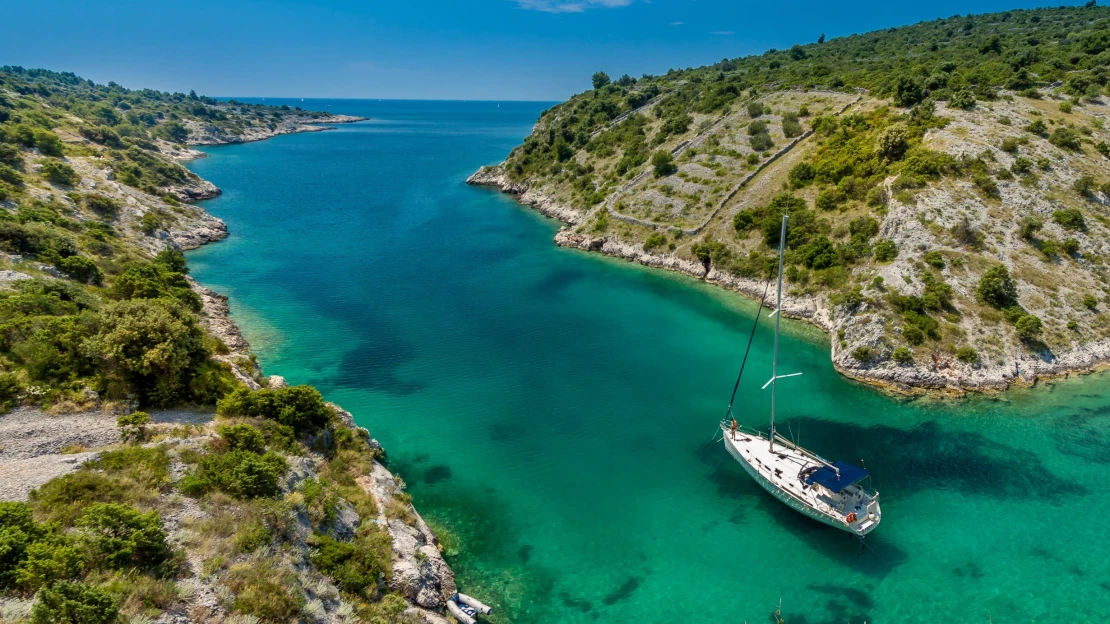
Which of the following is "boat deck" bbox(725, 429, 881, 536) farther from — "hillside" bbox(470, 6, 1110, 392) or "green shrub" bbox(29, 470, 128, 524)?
"green shrub" bbox(29, 470, 128, 524)

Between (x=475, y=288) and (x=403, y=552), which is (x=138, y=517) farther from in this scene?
(x=475, y=288)

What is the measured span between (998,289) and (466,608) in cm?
4900

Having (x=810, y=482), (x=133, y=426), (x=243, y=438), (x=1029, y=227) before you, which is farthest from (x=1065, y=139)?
(x=133, y=426)

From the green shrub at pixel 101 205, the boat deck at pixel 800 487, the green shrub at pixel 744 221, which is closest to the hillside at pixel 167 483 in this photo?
the boat deck at pixel 800 487

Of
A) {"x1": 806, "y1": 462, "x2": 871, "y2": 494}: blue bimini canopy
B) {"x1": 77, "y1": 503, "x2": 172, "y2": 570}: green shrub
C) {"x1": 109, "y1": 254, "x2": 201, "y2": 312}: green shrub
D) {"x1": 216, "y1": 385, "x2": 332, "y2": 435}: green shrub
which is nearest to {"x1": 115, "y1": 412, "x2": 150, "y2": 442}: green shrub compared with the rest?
{"x1": 216, "y1": 385, "x2": 332, "y2": 435}: green shrub

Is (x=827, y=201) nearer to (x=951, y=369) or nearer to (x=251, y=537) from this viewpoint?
(x=951, y=369)

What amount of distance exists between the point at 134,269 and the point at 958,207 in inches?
2923

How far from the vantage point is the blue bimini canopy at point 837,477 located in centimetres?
2628

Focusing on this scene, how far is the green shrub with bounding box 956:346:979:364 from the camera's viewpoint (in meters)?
40.2

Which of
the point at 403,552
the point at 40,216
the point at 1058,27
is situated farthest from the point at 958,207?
the point at 1058,27

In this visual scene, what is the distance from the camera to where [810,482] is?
2752 cm

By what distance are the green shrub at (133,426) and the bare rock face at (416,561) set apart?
9.89 meters

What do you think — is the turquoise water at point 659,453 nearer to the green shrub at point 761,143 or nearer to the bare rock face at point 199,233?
the bare rock face at point 199,233

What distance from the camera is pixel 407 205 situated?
10469cm
